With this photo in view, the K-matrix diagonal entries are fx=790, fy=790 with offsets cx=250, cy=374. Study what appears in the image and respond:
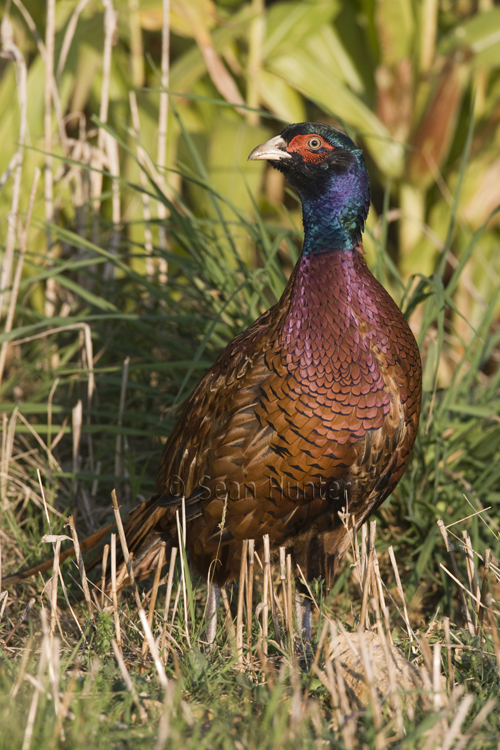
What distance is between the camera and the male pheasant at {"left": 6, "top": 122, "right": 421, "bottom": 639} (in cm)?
240

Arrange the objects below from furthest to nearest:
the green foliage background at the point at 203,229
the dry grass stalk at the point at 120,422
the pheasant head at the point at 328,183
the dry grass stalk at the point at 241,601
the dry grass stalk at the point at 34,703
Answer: the dry grass stalk at the point at 120,422, the green foliage background at the point at 203,229, the pheasant head at the point at 328,183, the dry grass stalk at the point at 241,601, the dry grass stalk at the point at 34,703

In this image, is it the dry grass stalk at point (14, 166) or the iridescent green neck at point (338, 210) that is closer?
the iridescent green neck at point (338, 210)

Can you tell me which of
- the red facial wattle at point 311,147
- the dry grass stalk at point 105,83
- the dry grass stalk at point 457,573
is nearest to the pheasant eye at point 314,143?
the red facial wattle at point 311,147

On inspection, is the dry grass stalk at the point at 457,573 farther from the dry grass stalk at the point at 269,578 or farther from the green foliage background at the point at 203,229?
the dry grass stalk at the point at 269,578

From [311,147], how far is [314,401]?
831mm

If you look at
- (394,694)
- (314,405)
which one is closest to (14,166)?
(314,405)

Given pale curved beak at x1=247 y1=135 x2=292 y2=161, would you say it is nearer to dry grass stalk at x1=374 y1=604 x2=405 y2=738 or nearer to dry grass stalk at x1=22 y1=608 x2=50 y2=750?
dry grass stalk at x1=374 y1=604 x2=405 y2=738

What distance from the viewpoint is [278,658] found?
2389 mm

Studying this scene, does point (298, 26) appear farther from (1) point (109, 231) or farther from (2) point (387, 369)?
(2) point (387, 369)

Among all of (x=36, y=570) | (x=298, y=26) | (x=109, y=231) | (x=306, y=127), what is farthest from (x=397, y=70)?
(x=36, y=570)

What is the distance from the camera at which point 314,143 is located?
2.55m

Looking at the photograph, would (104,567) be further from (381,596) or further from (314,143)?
(314,143)

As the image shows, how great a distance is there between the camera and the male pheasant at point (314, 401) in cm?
240

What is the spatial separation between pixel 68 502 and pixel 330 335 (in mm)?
1631
